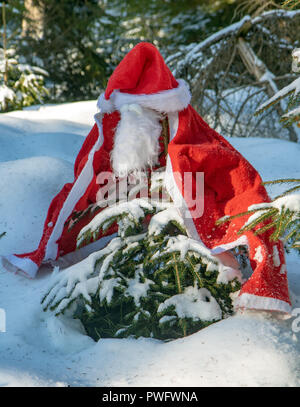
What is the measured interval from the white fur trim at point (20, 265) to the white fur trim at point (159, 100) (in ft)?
2.98

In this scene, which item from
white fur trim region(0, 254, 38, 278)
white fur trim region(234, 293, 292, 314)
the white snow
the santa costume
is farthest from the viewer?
white fur trim region(0, 254, 38, 278)

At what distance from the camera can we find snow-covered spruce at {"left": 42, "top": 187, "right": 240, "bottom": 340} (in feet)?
6.69

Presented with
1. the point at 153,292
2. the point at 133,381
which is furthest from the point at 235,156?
the point at 133,381

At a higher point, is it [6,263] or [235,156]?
[235,156]

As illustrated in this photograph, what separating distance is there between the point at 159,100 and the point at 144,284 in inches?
35.5

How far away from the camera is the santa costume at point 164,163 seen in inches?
86.0

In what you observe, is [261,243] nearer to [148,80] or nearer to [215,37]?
[148,80]

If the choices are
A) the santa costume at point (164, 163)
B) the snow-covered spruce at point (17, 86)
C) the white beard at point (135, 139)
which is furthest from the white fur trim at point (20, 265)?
the snow-covered spruce at point (17, 86)

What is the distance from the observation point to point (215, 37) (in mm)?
4980

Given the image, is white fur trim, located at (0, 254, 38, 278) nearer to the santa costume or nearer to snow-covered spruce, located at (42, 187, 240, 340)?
the santa costume

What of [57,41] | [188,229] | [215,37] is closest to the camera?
[188,229]

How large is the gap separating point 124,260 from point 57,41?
286 inches
